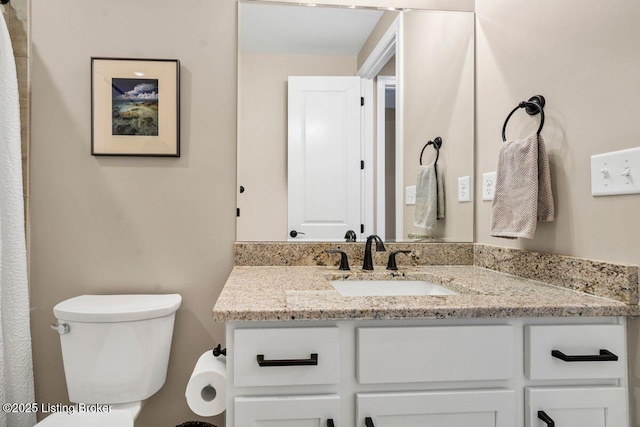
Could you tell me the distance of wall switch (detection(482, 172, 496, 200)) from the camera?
1.52 m

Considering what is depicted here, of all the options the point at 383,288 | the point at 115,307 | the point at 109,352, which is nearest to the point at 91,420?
the point at 109,352

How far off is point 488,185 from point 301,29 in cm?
97

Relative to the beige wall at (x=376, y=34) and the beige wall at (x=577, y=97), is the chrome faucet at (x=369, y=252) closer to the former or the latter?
the beige wall at (x=577, y=97)

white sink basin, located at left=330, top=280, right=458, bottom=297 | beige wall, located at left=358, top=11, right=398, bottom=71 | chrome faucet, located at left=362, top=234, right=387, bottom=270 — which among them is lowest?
white sink basin, located at left=330, top=280, right=458, bottom=297

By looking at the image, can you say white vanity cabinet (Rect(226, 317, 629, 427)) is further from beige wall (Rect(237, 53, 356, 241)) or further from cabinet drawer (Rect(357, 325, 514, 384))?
beige wall (Rect(237, 53, 356, 241))

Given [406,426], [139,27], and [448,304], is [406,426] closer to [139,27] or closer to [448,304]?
[448,304]

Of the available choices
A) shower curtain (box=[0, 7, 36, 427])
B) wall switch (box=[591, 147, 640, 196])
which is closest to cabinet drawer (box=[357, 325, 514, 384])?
wall switch (box=[591, 147, 640, 196])

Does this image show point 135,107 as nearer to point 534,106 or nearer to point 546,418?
point 534,106

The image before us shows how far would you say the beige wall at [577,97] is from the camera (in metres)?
0.96

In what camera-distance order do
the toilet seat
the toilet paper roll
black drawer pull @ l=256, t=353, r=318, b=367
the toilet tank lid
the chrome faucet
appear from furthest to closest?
1. the chrome faucet
2. the toilet tank lid
3. the toilet seat
4. the toilet paper roll
5. black drawer pull @ l=256, t=353, r=318, b=367

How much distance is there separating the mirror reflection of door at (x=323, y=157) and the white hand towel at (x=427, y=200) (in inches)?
10.2

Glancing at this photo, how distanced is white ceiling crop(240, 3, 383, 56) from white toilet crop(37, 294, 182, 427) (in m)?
1.09

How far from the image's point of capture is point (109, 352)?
132 centimetres

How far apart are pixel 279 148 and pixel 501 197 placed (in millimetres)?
839
